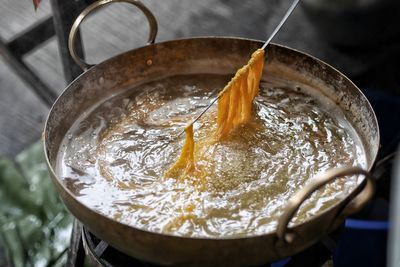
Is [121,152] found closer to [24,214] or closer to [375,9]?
[24,214]

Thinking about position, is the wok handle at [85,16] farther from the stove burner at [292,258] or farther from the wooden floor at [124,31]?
the wooden floor at [124,31]

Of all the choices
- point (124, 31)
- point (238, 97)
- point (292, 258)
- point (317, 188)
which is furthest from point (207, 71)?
point (124, 31)

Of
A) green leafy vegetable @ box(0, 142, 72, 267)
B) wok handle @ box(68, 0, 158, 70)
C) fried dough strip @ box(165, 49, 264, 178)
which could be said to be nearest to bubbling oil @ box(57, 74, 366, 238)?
fried dough strip @ box(165, 49, 264, 178)

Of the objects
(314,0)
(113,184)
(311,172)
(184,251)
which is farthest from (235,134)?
(314,0)

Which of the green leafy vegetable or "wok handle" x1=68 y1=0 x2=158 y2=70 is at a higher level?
"wok handle" x1=68 y1=0 x2=158 y2=70

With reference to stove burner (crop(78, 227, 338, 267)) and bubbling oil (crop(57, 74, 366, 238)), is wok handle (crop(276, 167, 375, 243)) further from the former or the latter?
stove burner (crop(78, 227, 338, 267))

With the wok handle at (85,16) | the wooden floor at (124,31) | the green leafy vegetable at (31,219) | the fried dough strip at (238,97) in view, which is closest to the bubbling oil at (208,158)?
the fried dough strip at (238,97)
